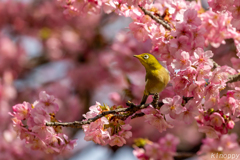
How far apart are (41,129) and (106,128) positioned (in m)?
0.39

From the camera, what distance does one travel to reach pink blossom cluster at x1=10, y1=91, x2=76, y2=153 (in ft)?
5.35

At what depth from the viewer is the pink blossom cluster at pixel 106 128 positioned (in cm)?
159

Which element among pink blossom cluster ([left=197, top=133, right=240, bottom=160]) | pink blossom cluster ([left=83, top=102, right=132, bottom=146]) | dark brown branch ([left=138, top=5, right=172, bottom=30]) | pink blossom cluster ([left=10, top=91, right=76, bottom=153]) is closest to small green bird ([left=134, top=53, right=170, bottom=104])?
pink blossom cluster ([left=83, top=102, right=132, bottom=146])

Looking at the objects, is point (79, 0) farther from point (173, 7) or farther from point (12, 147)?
point (12, 147)

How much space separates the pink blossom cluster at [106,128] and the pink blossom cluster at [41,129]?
0.20m

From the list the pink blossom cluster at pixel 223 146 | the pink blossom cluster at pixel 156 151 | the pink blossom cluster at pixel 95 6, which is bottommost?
the pink blossom cluster at pixel 223 146

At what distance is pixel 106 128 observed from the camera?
1.65m

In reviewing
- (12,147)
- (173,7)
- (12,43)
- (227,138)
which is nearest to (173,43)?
(173,7)

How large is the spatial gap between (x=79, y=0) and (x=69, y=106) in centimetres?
349

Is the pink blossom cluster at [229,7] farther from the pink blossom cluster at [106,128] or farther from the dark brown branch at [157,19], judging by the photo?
the pink blossom cluster at [106,128]

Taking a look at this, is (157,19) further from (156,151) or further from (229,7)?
(156,151)

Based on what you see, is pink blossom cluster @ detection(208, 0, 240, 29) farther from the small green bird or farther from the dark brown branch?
the small green bird

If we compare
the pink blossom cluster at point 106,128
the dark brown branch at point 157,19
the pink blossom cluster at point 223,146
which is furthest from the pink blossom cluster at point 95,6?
the pink blossom cluster at point 223,146

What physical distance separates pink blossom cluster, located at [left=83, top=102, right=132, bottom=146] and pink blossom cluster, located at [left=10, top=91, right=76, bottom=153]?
20 centimetres
